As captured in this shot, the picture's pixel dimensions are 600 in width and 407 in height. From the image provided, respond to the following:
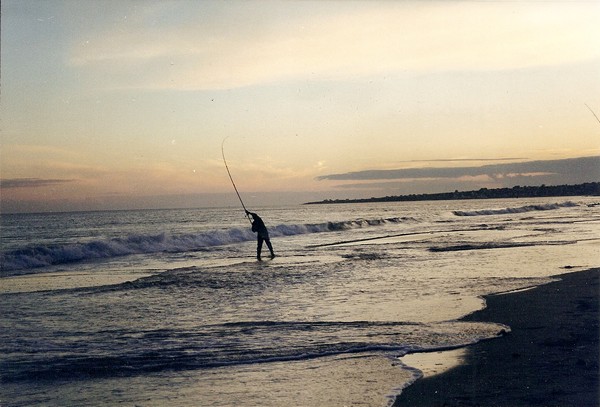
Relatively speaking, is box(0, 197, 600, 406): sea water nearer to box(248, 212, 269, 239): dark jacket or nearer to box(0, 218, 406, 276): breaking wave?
box(248, 212, 269, 239): dark jacket

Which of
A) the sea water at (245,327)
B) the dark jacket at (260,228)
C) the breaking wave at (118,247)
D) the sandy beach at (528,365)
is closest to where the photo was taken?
the sandy beach at (528,365)

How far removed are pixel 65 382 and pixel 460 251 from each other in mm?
17813

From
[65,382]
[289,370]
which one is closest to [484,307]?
[289,370]

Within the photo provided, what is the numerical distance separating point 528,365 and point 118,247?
25.9 meters

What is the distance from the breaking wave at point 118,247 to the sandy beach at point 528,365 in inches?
673

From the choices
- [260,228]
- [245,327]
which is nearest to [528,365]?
[245,327]

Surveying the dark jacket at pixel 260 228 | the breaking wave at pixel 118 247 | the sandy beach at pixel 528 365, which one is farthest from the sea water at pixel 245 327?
the breaking wave at pixel 118 247

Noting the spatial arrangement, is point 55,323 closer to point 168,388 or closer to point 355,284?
point 168,388

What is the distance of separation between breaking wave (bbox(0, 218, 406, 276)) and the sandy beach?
56.1 ft

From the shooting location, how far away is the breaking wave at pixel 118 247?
23.9 metres

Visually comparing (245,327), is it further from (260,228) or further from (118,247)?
(118,247)

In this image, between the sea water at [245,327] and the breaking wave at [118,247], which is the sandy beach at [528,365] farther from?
the breaking wave at [118,247]

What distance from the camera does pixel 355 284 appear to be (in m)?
14.0

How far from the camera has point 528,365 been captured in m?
6.59
